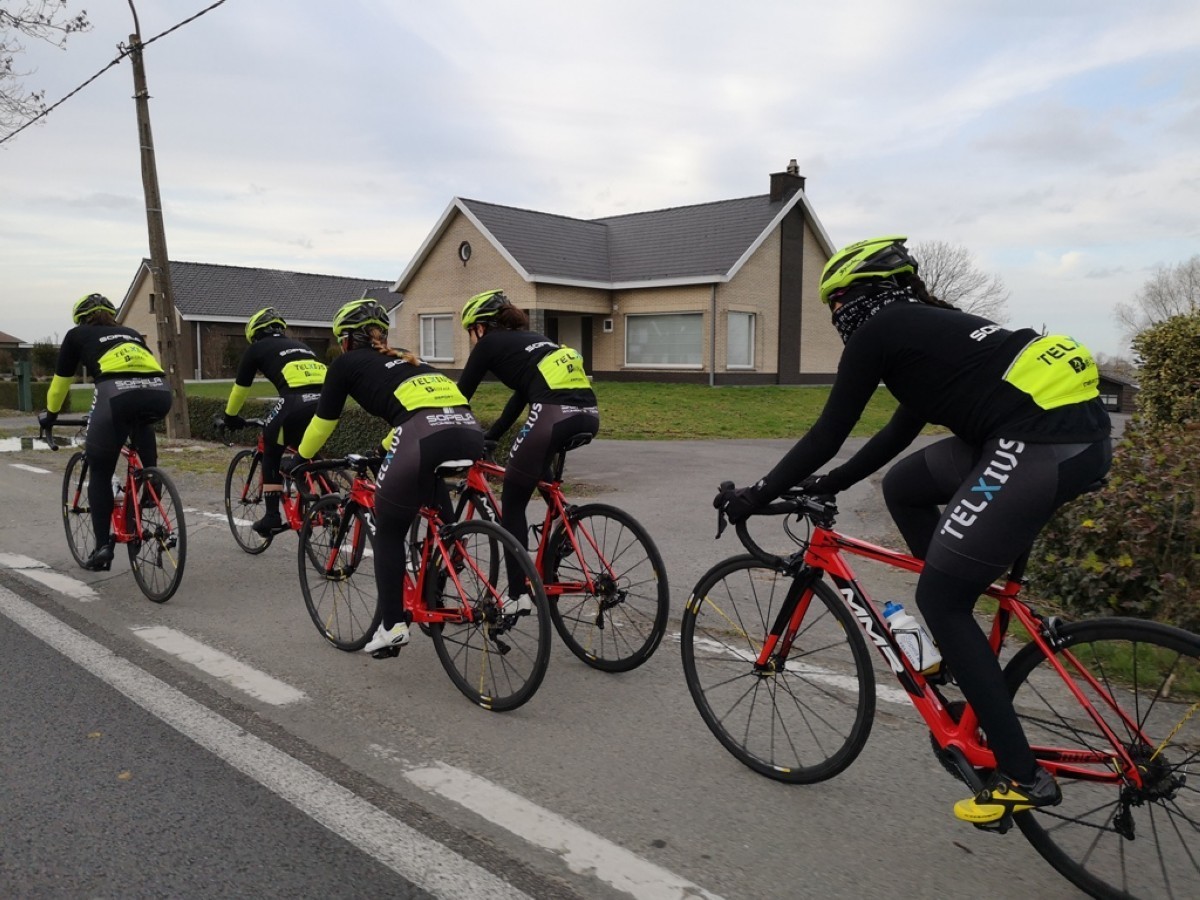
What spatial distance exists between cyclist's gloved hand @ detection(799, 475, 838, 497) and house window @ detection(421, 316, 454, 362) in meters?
28.9

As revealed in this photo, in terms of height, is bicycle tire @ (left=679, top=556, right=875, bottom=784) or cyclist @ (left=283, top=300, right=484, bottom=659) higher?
cyclist @ (left=283, top=300, right=484, bottom=659)

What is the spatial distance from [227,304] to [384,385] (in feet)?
150

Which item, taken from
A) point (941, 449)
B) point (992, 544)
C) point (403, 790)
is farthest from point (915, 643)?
point (403, 790)

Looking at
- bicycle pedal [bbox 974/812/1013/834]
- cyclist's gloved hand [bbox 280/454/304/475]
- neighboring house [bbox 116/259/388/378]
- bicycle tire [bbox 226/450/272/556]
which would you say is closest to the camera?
bicycle pedal [bbox 974/812/1013/834]

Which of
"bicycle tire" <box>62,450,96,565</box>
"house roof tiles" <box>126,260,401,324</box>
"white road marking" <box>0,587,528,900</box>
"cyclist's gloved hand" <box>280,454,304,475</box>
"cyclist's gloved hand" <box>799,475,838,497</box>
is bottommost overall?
"white road marking" <box>0,587,528,900</box>

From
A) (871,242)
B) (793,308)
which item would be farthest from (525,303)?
(871,242)

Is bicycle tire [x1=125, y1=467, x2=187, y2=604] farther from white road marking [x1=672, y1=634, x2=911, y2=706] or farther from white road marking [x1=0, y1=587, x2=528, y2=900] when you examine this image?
white road marking [x1=672, y1=634, x2=911, y2=706]

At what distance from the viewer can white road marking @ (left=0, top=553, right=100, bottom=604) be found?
6301 mm

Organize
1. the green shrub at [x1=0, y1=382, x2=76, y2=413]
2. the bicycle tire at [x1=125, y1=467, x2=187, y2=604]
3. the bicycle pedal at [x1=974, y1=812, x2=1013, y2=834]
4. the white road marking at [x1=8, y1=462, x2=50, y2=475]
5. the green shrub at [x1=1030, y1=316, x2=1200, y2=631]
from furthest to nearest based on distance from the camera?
the green shrub at [x1=0, y1=382, x2=76, y2=413], the white road marking at [x1=8, y1=462, x2=50, y2=475], the bicycle tire at [x1=125, y1=467, x2=187, y2=604], the green shrub at [x1=1030, y1=316, x2=1200, y2=631], the bicycle pedal at [x1=974, y1=812, x2=1013, y2=834]

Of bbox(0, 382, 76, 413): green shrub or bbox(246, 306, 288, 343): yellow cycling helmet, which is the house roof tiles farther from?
bbox(246, 306, 288, 343): yellow cycling helmet

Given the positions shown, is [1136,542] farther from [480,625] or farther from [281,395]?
[281,395]

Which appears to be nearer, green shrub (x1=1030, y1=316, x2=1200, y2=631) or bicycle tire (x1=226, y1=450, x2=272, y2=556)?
green shrub (x1=1030, y1=316, x2=1200, y2=631)

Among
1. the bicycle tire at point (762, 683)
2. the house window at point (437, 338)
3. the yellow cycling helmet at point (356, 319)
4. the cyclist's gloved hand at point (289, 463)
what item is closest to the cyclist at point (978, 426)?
the bicycle tire at point (762, 683)

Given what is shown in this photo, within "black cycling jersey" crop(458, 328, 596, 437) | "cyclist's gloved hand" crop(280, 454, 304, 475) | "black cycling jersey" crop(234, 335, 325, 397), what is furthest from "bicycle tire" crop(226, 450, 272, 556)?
"black cycling jersey" crop(458, 328, 596, 437)
